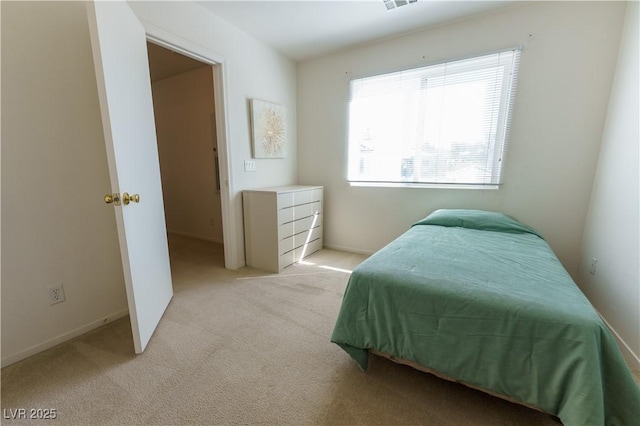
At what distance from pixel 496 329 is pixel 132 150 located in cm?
211

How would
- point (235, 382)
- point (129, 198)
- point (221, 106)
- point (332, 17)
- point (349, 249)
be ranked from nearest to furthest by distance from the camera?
point (235, 382)
point (129, 198)
point (332, 17)
point (221, 106)
point (349, 249)

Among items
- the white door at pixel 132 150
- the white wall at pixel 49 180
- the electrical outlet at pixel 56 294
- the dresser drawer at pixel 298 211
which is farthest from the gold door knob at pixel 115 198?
the dresser drawer at pixel 298 211

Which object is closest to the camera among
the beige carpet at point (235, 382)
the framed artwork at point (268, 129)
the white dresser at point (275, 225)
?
the beige carpet at point (235, 382)

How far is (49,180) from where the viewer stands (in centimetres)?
151

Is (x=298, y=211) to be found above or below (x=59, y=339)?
above

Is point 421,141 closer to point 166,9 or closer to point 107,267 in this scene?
point 166,9

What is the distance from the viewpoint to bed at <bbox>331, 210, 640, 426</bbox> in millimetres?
900

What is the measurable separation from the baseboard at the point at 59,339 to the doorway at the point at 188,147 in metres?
1.84

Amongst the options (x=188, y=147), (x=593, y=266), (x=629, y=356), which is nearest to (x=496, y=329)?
(x=629, y=356)

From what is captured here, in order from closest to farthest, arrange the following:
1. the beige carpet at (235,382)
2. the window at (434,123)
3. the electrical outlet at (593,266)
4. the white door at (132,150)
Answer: the beige carpet at (235,382)
the white door at (132,150)
the electrical outlet at (593,266)
the window at (434,123)

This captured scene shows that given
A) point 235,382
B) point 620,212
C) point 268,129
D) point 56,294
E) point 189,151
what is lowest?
point 235,382

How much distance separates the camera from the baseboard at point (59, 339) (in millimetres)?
1441

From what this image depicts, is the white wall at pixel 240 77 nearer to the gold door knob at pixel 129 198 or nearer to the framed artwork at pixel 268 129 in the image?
the framed artwork at pixel 268 129

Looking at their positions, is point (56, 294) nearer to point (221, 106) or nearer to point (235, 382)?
point (235, 382)
